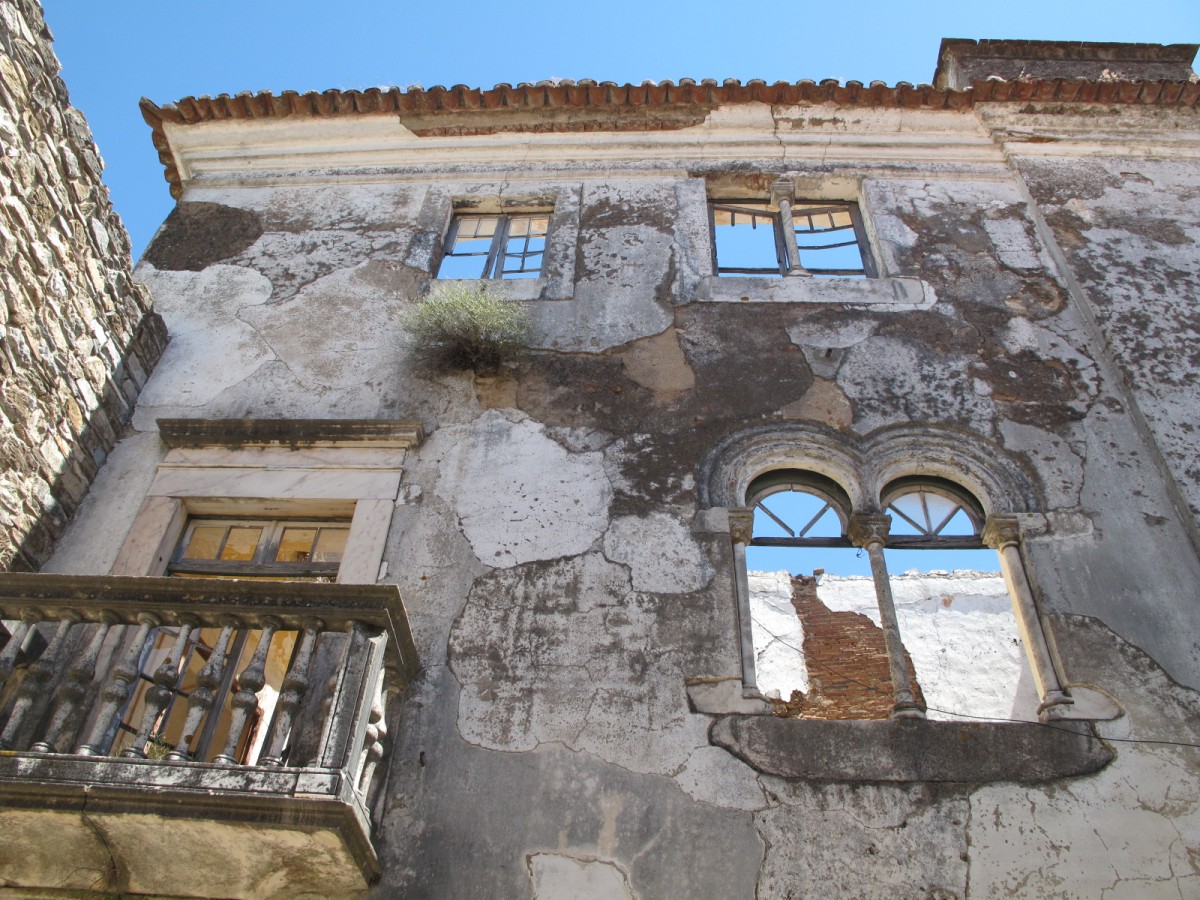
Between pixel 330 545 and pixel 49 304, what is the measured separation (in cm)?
209

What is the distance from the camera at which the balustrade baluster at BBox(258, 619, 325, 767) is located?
409cm

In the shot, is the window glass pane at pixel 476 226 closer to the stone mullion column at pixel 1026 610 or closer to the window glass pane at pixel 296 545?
the window glass pane at pixel 296 545

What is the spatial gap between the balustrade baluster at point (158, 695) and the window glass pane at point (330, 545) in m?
1.34

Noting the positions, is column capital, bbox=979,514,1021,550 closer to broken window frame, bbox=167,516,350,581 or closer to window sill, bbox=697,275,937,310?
window sill, bbox=697,275,937,310

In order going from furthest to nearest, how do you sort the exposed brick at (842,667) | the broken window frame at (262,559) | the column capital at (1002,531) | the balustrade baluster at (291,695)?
the exposed brick at (842,667) → the broken window frame at (262,559) → the column capital at (1002,531) → the balustrade baluster at (291,695)

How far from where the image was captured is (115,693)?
430cm

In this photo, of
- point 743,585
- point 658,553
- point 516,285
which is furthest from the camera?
point 516,285

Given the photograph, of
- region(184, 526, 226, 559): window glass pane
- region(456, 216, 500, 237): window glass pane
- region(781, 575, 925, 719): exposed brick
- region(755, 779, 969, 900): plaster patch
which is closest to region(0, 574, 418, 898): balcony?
region(184, 526, 226, 559): window glass pane

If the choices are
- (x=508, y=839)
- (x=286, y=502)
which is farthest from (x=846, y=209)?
(x=508, y=839)

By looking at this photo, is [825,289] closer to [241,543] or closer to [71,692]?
[241,543]

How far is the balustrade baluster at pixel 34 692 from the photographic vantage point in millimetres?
4234

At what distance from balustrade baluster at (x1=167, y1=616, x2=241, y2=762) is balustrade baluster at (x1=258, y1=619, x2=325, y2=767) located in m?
0.28

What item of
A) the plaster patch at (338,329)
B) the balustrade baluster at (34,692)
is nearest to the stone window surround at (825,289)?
the plaster patch at (338,329)

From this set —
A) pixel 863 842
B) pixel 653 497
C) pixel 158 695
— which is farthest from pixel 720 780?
pixel 158 695
